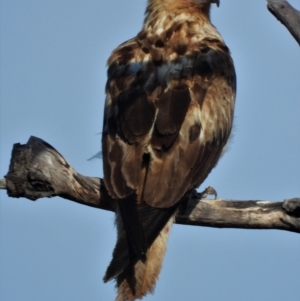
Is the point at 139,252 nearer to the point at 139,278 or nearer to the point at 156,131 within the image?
the point at 139,278

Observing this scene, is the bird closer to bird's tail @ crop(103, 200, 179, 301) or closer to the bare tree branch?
bird's tail @ crop(103, 200, 179, 301)

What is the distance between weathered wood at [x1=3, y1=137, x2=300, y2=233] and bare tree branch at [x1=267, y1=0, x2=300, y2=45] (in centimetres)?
125

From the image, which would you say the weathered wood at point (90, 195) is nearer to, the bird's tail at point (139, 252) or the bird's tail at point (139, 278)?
the bird's tail at point (139, 252)

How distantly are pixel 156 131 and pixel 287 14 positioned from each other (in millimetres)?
1327

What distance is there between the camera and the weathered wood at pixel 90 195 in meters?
6.87

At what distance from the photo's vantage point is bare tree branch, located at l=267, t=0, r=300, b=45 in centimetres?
686

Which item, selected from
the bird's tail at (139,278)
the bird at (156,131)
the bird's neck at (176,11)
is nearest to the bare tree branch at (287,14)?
the bird at (156,131)

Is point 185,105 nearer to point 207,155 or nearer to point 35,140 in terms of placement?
point 207,155

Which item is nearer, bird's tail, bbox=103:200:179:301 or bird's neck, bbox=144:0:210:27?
bird's tail, bbox=103:200:179:301

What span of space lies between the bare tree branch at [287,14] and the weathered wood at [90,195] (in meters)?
1.25

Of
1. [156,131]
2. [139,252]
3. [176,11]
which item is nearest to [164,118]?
[156,131]

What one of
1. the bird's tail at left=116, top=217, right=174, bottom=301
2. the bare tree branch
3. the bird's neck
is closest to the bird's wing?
the bird's tail at left=116, top=217, right=174, bottom=301

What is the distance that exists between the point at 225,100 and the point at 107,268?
220cm

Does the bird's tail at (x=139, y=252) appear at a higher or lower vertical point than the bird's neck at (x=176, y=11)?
lower
